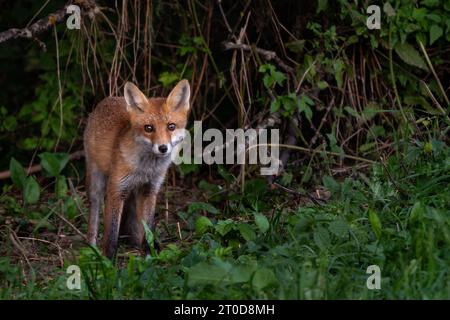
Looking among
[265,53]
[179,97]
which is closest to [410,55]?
[265,53]

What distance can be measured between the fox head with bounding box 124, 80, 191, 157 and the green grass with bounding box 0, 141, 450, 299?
2.24 ft

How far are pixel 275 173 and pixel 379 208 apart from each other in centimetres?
192

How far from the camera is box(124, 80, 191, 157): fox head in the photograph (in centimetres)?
547

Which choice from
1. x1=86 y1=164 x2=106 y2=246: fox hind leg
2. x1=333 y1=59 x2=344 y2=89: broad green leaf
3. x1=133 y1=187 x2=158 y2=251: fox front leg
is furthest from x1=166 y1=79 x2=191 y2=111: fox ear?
x1=333 y1=59 x2=344 y2=89: broad green leaf

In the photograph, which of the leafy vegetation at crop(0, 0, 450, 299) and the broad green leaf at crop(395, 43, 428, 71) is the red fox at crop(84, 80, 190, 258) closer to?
the leafy vegetation at crop(0, 0, 450, 299)

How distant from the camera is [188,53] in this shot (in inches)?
299

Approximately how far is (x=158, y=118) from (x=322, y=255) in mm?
1823

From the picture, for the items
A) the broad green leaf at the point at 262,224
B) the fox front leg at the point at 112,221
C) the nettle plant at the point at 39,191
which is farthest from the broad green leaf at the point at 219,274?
the nettle plant at the point at 39,191

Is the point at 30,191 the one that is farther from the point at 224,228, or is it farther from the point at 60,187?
the point at 224,228

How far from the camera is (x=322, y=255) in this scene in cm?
431

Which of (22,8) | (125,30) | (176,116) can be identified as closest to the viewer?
(176,116)

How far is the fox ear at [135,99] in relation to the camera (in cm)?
559
